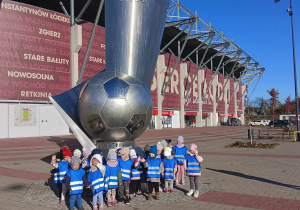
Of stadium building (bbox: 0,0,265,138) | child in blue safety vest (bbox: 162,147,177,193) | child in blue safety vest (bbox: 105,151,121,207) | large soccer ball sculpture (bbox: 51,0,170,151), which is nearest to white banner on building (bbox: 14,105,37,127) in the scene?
stadium building (bbox: 0,0,265,138)

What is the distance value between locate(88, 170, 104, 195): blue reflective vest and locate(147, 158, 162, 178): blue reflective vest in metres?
1.13

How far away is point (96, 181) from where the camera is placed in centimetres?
559

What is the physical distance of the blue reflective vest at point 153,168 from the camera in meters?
6.25

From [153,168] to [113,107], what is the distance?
5.87 ft

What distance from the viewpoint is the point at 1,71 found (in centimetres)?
2502

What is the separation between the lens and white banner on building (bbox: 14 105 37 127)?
26.5m

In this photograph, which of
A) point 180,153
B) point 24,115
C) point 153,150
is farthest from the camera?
point 24,115

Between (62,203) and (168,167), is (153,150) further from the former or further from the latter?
(62,203)

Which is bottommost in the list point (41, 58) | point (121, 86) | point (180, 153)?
point (180, 153)

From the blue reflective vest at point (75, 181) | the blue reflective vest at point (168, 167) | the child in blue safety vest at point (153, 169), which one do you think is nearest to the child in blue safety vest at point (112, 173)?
the blue reflective vest at point (75, 181)

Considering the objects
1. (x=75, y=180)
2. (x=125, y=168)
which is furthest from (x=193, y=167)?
(x=75, y=180)

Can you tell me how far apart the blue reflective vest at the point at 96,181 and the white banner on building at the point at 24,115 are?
77.5 feet

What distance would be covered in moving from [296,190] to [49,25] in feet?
89.1

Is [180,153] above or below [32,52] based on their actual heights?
below
